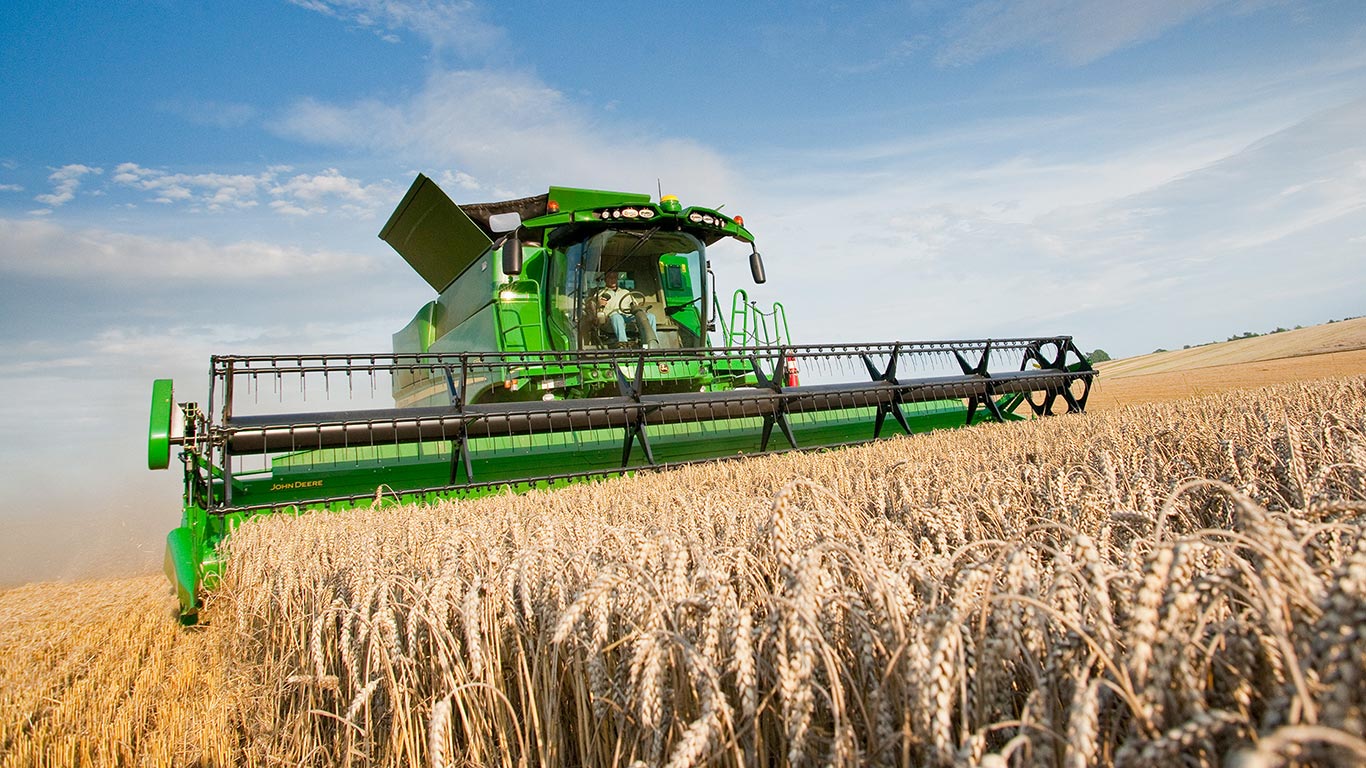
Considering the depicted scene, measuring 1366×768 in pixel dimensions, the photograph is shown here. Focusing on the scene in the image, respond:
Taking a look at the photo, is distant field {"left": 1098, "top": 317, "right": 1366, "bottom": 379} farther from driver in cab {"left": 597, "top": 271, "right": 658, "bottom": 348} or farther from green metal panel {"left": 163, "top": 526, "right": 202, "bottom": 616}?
green metal panel {"left": 163, "top": 526, "right": 202, "bottom": 616}

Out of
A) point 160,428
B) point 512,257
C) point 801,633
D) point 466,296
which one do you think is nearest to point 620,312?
point 512,257

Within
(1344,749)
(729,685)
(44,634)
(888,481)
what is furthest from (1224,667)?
(44,634)

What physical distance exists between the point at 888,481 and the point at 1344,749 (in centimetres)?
262

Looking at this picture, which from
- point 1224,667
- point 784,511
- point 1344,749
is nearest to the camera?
point 1344,749

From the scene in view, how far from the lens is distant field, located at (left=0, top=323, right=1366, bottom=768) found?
0.74 meters

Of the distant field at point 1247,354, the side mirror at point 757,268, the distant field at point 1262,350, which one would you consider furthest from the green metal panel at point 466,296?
the distant field at point 1262,350

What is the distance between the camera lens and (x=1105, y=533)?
1307 mm

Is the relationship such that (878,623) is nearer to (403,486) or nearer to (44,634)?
(44,634)

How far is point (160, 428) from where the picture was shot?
15.0 feet

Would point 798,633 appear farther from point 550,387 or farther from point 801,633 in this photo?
point 550,387

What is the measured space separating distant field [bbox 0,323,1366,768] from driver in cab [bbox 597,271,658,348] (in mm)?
3809

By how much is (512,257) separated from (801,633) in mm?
5740

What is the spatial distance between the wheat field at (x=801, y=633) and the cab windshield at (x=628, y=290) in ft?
12.4

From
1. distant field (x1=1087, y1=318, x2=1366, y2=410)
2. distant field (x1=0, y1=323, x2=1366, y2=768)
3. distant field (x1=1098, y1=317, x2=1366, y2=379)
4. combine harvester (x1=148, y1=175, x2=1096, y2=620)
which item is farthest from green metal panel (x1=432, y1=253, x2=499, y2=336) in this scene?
distant field (x1=1098, y1=317, x2=1366, y2=379)
